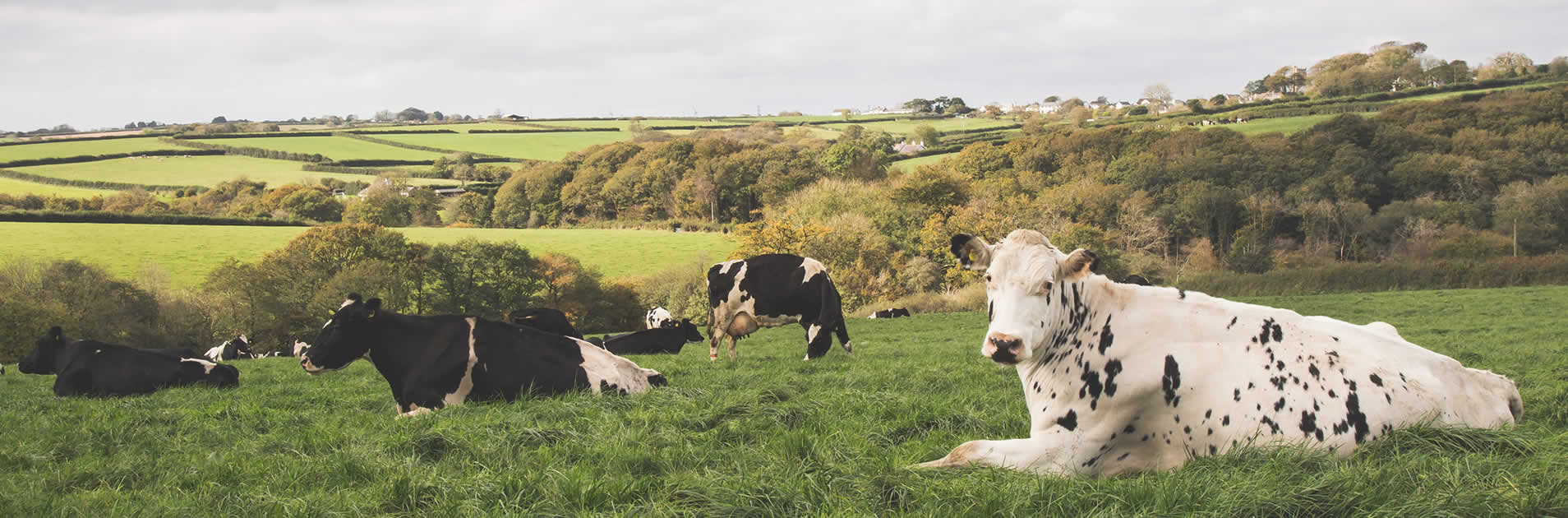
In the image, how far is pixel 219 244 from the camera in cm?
7450

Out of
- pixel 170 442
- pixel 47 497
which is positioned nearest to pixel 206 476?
pixel 47 497

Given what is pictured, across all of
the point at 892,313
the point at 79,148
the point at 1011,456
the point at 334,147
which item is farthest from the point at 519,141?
the point at 1011,456

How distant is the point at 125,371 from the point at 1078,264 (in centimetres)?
1252

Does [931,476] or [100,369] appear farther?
[100,369]

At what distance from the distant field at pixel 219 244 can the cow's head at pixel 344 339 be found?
6516 centimetres

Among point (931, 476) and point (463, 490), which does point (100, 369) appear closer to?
point (463, 490)

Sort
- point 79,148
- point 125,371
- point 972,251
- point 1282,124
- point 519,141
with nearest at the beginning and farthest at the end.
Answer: point 972,251 < point 125,371 < point 1282,124 < point 79,148 < point 519,141

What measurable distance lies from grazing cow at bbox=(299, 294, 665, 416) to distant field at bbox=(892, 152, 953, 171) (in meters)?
110

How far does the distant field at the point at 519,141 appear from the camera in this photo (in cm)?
13575

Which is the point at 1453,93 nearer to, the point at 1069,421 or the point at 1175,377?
the point at 1175,377

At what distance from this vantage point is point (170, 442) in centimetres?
689

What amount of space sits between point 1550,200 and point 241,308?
325ft

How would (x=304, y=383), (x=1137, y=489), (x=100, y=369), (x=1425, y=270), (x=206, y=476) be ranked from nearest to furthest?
(x=1137, y=489) < (x=206, y=476) < (x=100, y=369) < (x=304, y=383) < (x=1425, y=270)

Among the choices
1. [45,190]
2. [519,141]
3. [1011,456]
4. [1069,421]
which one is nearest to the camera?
[1011,456]
